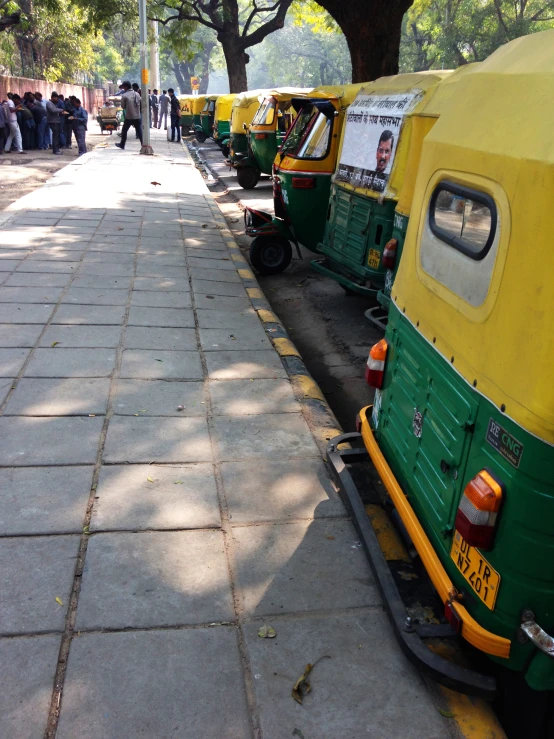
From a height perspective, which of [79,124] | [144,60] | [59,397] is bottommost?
[59,397]

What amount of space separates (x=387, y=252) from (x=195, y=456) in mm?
2785

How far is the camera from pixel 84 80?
173ft

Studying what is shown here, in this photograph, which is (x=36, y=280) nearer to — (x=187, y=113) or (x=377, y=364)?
(x=377, y=364)

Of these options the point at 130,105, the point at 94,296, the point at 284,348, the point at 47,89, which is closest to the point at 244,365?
the point at 284,348

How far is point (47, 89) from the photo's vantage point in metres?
33.1

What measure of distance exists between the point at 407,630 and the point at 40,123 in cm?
2316

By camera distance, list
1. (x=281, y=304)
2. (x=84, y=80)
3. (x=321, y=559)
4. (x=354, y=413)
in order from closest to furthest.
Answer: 1. (x=321, y=559)
2. (x=354, y=413)
3. (x=281, y=304)
4. (x=84, y=80)

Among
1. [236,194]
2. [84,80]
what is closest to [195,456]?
[236,194]

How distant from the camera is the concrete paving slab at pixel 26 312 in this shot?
5988 millimetres

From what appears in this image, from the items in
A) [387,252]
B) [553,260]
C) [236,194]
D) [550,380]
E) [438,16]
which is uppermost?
[438,16]

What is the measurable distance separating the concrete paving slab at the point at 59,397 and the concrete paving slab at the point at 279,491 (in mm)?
1159

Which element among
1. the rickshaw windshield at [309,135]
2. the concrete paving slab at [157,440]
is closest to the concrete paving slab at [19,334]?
the concrete paving slab at [157,440]

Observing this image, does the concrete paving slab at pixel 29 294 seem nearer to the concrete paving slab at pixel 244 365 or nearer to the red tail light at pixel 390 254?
the concrete paving slab at pixel 244 365

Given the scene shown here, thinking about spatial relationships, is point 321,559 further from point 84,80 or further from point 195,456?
point 84,80
